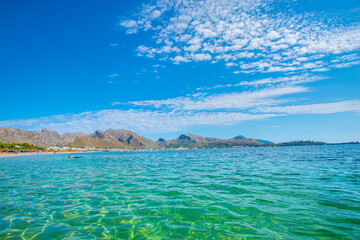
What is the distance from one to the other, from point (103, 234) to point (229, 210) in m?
6.02

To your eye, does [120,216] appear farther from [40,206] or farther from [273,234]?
[273,234]

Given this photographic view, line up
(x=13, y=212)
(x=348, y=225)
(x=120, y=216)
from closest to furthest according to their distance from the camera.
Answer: (x=348, y=225), (x=120, y=216), (x=13, y=212)

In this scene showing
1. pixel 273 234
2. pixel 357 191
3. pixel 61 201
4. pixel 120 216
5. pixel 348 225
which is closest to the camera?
pixel 273 234

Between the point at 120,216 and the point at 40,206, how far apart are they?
5.46 m

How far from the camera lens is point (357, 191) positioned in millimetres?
12703

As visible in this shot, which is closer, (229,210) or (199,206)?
(229,210)

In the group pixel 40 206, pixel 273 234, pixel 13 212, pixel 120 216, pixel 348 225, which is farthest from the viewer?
pixel 40 206

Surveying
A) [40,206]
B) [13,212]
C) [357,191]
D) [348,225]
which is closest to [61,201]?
[40,206]

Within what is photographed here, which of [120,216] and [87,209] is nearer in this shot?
[120,216]

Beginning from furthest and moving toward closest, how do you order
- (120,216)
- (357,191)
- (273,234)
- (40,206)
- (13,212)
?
(357,191) → (40,206) → (13,212) → (120,216) → (273,234)

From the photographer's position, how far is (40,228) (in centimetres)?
791

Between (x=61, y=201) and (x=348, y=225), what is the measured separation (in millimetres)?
15000

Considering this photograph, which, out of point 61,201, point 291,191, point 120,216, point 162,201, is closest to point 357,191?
point 291,191

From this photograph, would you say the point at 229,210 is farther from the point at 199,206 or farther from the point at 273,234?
the point at 273,234
